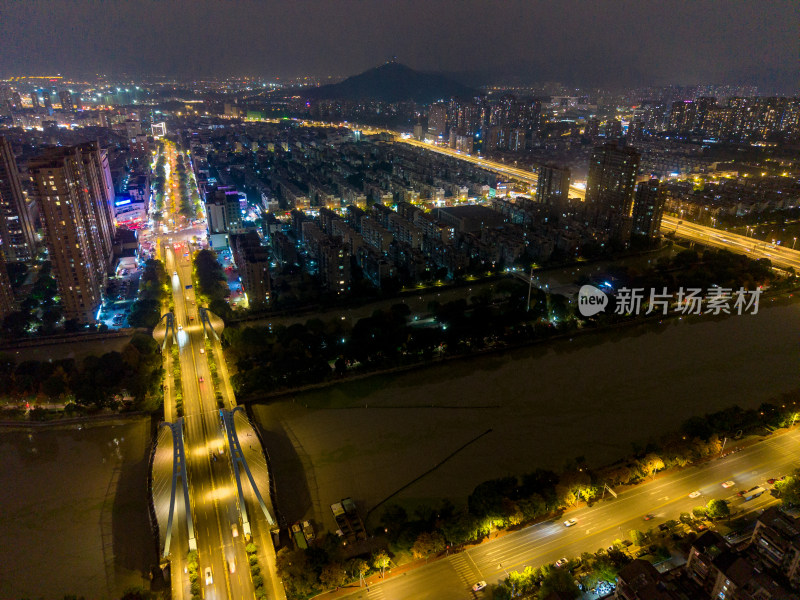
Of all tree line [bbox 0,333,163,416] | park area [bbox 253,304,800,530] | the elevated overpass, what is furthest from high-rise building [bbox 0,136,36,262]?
park area [bbox 253,304,800,530]

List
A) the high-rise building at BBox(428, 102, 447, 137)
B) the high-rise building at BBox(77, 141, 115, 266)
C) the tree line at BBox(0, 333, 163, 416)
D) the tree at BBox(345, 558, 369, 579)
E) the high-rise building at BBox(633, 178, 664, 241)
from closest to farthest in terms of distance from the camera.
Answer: the tree at BBox(345, 558, 369, 579)
the tree line at BBox(0, 333, 163, 416)
the high-rise building at BBox(77, 141, 115, 266)
the high-rise building at BBox(633, 178, 664, 241)
the high-rise building at BBox(428, 102, 447, 137)

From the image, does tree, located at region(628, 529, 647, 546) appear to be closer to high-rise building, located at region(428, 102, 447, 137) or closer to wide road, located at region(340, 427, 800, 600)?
wide road, located at region(340, 427, 800, 600)

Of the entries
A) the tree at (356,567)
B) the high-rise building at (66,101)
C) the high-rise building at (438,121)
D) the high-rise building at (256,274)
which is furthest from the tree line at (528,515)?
the high-rise building at (66,101)

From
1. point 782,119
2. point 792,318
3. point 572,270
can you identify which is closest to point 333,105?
point 782,119

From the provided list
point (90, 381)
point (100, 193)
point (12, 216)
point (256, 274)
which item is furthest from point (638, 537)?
point (12, 216)

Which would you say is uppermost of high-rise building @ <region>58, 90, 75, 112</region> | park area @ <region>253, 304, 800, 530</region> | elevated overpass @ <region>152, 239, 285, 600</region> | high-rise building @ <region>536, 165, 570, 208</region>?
high-rise building @ <region>58, 90, 75, 112</region>

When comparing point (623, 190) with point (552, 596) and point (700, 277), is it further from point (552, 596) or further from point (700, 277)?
point (552, 596)

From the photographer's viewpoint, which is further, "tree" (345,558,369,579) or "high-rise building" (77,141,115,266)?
"high-rise building" (77,141,115,266)
